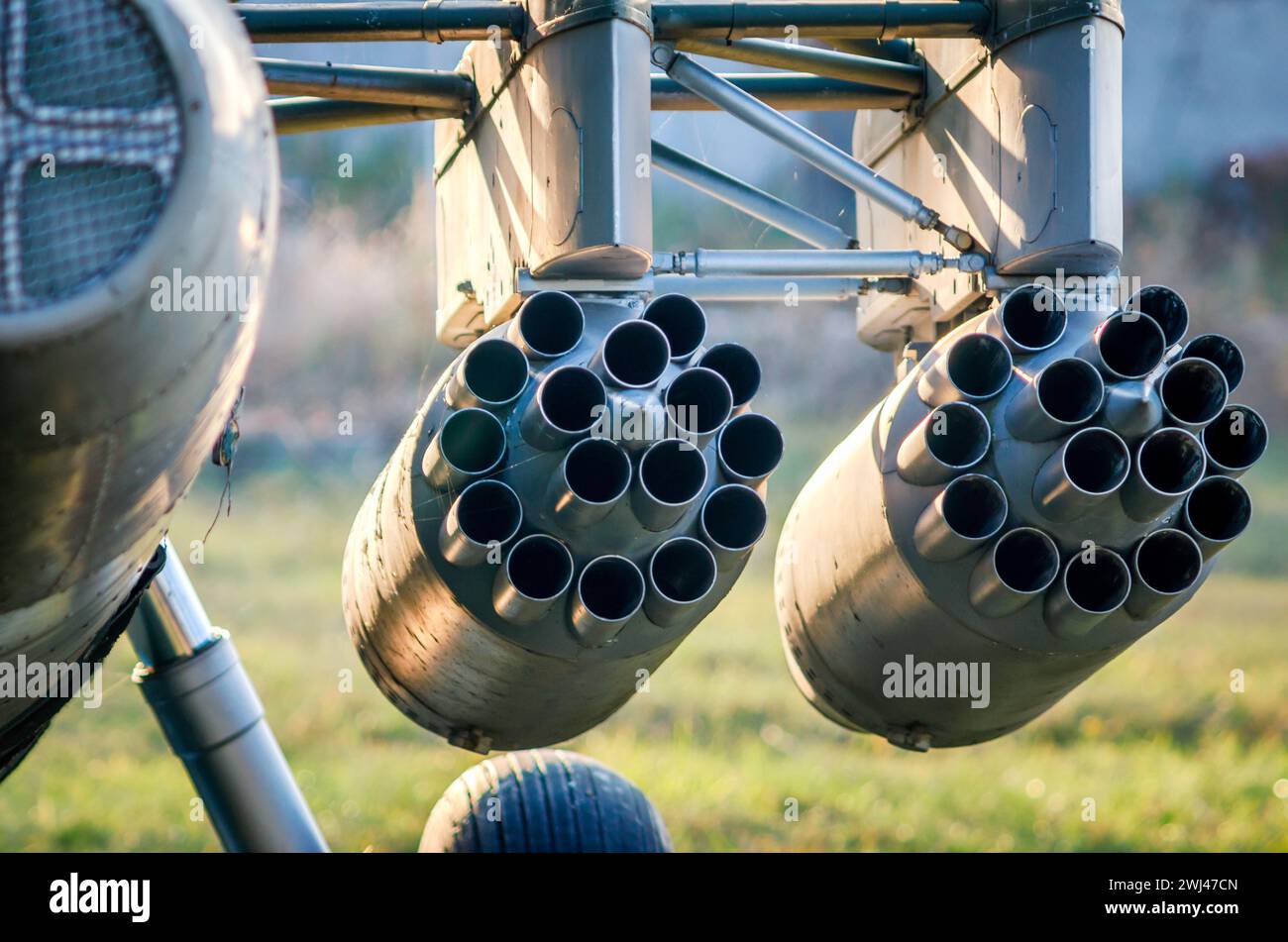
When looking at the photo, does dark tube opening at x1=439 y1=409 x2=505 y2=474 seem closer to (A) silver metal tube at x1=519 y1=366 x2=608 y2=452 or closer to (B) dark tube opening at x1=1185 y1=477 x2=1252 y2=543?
(A) silver metal tube at x1=519 y1=366 x2=608 y2=452

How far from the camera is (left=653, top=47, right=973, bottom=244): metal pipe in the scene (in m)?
7.08

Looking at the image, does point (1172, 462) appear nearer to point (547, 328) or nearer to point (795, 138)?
point (795, 138)

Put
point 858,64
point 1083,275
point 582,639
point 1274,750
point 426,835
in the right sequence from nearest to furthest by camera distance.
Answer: point 582,639 < point 1083,275 < point 858,64 < point 426,835 < point 1274,750

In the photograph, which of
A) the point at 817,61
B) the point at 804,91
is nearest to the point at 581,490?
the point at 817,61

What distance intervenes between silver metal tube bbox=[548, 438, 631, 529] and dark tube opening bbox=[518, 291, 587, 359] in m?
0.51

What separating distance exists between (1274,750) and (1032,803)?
5186mm

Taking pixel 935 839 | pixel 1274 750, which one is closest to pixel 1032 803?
pixel 935 839

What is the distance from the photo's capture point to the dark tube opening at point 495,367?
5.89 m

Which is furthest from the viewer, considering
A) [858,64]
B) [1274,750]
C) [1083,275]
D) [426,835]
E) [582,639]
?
[1274,750]

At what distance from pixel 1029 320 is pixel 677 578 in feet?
5.89

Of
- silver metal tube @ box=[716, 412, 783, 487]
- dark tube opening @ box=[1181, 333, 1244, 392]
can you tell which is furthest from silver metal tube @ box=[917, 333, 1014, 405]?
silver metal tube @ box=[716, 412, 783, 487]

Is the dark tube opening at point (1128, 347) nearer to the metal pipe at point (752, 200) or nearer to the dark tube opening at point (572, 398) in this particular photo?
the dark tube opening at point (572, 398)

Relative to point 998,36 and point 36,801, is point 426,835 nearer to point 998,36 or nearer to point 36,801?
point 998,36

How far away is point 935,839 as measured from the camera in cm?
2964
